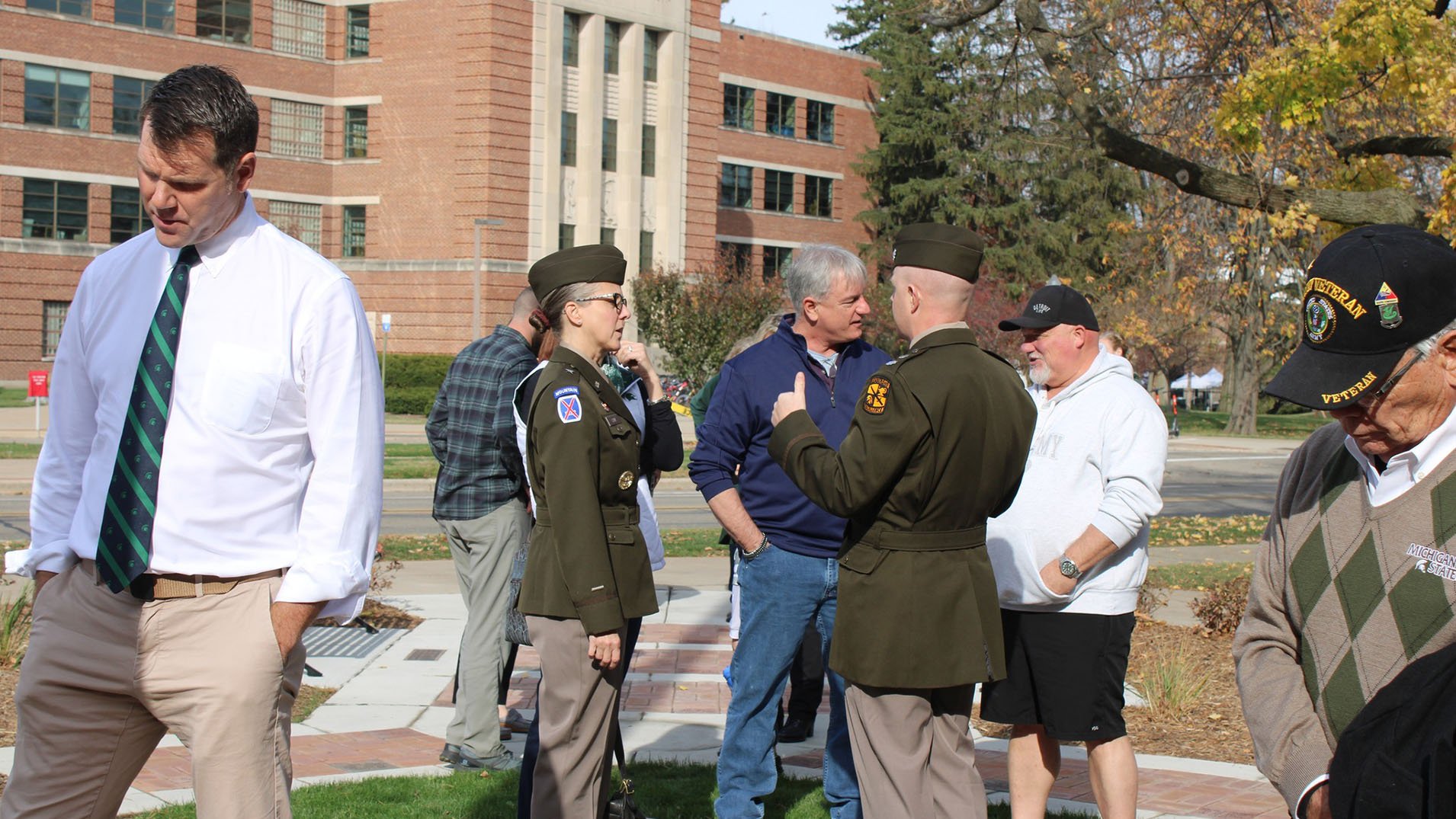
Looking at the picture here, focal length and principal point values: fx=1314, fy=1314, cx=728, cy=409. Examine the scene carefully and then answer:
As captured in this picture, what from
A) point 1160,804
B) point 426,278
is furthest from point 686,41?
point 1160,804

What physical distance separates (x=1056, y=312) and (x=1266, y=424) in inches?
1986

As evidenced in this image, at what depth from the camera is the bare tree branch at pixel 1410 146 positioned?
9047 millimetres

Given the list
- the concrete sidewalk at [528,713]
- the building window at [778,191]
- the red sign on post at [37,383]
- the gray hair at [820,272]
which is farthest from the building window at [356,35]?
the gray hair at [820,272]

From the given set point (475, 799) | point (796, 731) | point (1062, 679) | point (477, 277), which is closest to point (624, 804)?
point (475, 799)

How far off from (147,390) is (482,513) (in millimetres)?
3282

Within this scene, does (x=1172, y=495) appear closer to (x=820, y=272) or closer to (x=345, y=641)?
(x=345, y=641)

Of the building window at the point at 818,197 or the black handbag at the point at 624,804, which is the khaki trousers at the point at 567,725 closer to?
the black handbag at the point at 624,804

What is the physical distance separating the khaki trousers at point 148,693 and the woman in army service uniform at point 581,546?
132 centimetres

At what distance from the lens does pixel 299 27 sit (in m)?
44.9

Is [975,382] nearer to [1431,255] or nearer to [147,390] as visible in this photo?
[1431,255]

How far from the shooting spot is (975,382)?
394 cm

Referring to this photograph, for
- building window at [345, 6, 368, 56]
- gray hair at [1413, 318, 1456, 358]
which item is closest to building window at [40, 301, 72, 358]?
building window at [345, 6, 368, 56]

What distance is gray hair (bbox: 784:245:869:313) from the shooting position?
5156 mm

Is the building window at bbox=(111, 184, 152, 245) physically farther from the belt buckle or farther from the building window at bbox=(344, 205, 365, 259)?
the belt buckle
